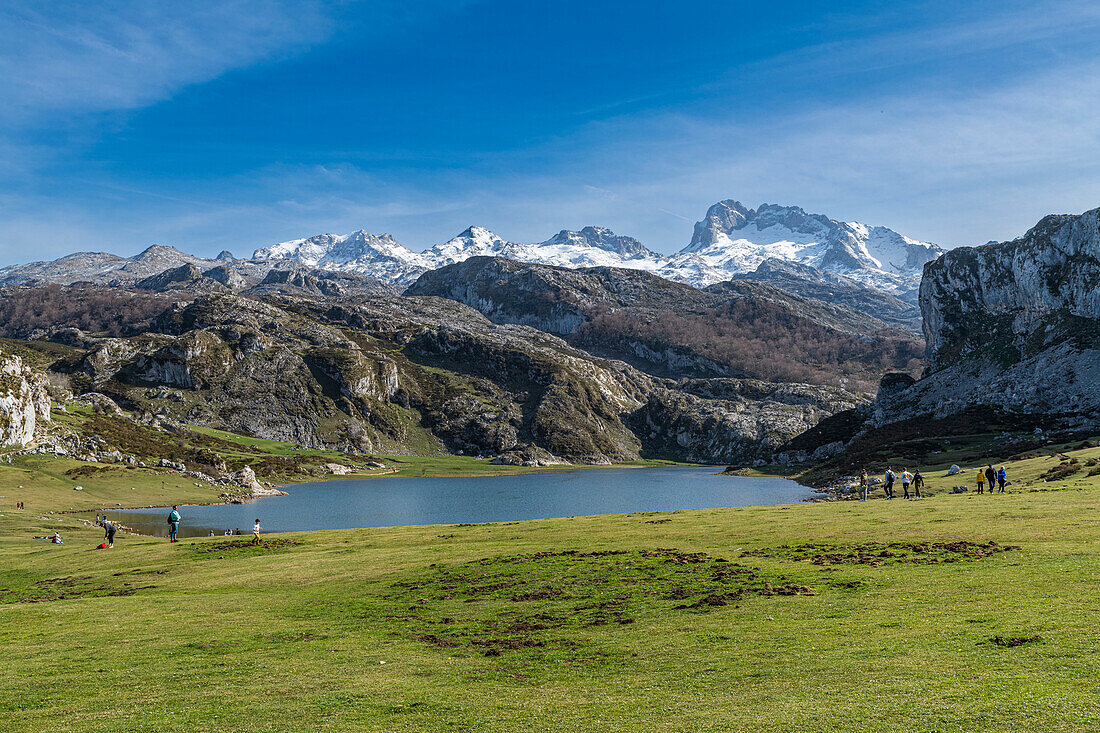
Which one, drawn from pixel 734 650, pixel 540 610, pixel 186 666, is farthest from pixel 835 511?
pixel 186 666

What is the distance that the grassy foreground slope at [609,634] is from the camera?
16812mm

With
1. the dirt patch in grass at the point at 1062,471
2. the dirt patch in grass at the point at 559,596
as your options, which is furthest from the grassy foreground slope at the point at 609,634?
the dirt patch in grass at the point at 1062,471

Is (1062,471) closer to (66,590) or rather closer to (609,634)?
(609,634)

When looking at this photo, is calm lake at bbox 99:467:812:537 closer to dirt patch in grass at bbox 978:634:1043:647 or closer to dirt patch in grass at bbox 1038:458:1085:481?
dirt patch in grass at bbox 1038:458:1085:481

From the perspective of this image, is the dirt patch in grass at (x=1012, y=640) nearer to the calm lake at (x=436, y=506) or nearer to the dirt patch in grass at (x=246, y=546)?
the dirt patch in grass at (x=246, y=546)

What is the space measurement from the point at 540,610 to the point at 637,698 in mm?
12782

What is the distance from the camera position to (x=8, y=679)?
22609 mm

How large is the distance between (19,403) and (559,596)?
172 meters

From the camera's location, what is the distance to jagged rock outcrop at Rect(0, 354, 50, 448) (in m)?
150

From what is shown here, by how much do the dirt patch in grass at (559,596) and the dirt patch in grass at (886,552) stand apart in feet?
11.9

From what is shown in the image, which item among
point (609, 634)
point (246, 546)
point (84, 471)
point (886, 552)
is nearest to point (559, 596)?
point (609, 634)

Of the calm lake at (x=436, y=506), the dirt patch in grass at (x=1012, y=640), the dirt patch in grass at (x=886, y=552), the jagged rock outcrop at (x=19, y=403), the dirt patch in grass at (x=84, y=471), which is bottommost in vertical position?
the calm lake at (x=436, y=506)

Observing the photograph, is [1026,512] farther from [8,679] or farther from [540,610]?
[8,679]

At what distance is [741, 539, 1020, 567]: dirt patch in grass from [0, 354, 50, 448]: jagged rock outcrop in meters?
170
